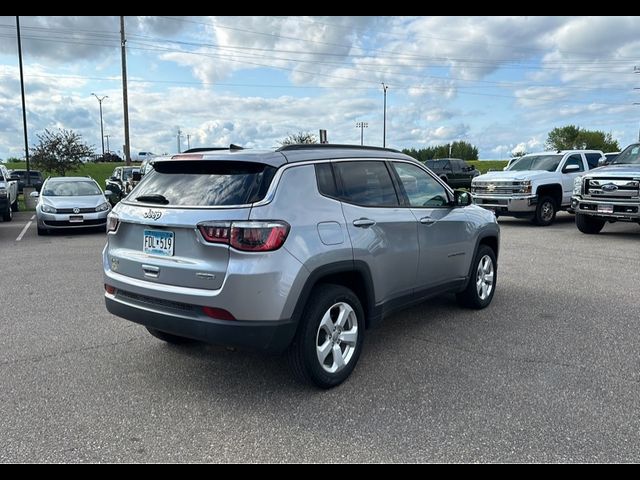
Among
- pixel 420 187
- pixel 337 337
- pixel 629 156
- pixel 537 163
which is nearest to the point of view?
pixel 337 337

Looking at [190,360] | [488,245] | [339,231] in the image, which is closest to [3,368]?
[190,360]

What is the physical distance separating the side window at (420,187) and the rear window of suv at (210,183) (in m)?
1.63

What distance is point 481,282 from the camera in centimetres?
593

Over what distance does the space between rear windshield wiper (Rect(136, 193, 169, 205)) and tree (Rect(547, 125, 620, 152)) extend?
96.2 m

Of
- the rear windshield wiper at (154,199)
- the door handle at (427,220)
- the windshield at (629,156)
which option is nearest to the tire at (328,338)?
the door handle at (427,220)

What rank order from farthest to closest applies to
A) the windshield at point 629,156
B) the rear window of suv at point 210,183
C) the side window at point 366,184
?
the windshield at point 629,156, the side window at point 366,184, the rear window of suv at point 210,183

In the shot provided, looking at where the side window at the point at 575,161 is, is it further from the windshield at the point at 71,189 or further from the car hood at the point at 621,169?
the windshield at the point at 71,189

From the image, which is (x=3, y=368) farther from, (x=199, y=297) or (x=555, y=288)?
(x=555, y=288)

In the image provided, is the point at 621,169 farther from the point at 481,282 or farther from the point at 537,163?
the point at 481,282

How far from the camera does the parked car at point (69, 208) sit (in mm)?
12445

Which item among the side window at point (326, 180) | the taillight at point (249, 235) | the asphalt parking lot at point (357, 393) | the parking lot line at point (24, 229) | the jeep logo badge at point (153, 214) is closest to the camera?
the asphalt parking lot at point (357, 393)

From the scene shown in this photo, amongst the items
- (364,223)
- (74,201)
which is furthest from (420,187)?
(74,201)

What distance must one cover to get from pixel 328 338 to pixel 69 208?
10.6 metres

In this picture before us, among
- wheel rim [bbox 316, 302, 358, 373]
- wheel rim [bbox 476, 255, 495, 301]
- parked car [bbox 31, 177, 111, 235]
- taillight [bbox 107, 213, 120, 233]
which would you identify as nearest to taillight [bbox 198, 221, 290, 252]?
wheel rim [bbox 316, 302, 358, 373]
